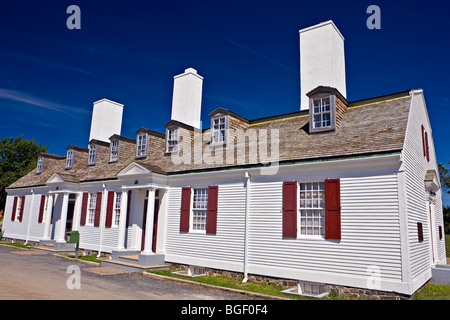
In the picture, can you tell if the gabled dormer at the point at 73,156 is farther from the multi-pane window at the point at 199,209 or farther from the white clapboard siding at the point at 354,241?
the white clapboard siding at the point at 354,241

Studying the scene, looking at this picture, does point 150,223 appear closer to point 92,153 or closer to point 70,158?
point 92,153

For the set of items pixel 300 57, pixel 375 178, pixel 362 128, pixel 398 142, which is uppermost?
pixel 300 57

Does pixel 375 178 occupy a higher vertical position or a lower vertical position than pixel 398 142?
lower

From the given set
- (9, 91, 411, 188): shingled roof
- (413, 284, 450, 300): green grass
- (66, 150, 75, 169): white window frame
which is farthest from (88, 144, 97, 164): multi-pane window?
(413, 284, 450, 300): green grass

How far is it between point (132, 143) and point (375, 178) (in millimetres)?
15597

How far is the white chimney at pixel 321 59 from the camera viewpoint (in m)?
14.7

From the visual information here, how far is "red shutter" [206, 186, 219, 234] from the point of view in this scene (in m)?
13.4

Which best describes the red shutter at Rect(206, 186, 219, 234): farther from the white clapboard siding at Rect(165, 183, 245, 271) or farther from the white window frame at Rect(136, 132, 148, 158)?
the white window frame at Rect(136, 132, 148, 158)

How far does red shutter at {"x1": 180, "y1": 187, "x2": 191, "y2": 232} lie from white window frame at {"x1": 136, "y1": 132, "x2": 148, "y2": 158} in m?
5.11
